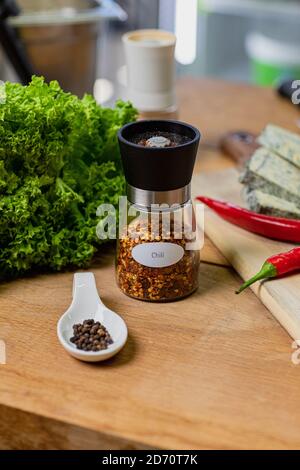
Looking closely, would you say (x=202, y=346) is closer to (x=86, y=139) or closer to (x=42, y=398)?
(x=42, y=398)

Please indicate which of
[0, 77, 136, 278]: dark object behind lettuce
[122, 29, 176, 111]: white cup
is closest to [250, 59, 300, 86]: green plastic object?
[122, 29, 176, 111]: white cup

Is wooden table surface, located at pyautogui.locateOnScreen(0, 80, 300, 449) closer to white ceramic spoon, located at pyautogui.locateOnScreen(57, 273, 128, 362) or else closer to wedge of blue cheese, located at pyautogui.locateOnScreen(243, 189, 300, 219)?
white ceramic spoon, located at pyautogui.locateOnScreen(57, 273, 128, 362)

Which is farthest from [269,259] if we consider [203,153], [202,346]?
[203,153]

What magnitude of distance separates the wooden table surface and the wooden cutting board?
0.03 m

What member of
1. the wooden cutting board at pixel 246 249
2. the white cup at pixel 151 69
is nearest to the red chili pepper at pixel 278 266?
the wooden cutting board at pixel 246 249

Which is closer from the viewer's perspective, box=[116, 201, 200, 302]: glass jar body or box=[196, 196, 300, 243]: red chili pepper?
box=[116, 201, 200, 302]: glass jar body

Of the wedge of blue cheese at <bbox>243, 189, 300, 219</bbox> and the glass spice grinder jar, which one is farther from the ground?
the glass spice grinder jar

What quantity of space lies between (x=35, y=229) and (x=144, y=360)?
35 centimetres

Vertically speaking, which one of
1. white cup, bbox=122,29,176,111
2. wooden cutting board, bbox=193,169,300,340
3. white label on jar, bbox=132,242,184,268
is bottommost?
wooden cutting board, bbox=193,169,300,340

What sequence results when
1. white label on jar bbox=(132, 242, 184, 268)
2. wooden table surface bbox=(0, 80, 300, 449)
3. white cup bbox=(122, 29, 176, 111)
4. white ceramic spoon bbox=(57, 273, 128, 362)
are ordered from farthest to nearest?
white cup bbox=(122, 29, 176, 111) < white label on jar bbox=(132, 242, 184, 268) < white ceramic spoon bbox=(57, 273, 128, 362) < wooden table surface bbox=(0, 80, 300, 449)

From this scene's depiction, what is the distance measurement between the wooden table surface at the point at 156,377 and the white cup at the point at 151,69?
0.52m

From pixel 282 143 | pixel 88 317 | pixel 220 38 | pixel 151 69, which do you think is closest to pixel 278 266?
pixel 88 317

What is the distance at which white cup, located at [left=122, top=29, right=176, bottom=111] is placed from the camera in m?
1.73

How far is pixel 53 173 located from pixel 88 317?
299mm
